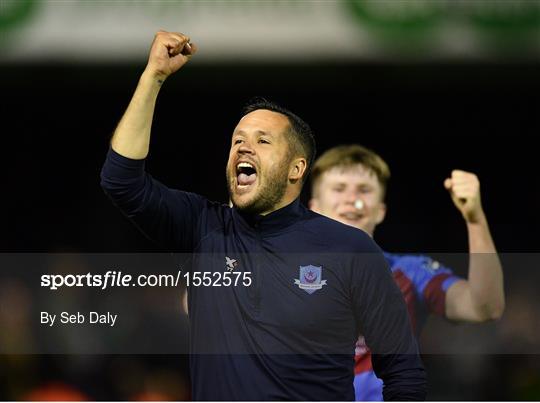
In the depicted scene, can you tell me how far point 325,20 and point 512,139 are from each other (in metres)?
2.45

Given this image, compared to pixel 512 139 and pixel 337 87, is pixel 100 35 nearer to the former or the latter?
pixel 337 87

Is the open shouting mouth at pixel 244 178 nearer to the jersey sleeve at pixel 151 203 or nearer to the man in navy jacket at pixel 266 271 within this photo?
the man in navy jacket at pixel 266 271

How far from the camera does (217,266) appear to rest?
2.96m

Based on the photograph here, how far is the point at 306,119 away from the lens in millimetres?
7754

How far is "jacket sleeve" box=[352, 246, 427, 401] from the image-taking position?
117 inches

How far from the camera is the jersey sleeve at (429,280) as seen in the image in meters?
3.91

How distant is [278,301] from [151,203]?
0.48 meters

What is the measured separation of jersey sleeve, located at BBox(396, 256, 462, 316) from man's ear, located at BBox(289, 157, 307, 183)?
1.08m

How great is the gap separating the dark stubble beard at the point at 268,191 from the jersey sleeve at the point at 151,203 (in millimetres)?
156

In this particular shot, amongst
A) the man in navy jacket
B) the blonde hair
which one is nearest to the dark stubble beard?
the man in navy jacket

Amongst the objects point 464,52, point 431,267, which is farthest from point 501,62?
point 431,267

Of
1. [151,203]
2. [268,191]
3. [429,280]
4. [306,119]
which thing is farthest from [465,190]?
[306,119]

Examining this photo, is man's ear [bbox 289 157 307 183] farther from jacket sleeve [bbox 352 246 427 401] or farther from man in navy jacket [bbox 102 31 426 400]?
jacket sleeve [bbox 352 246 427 401]

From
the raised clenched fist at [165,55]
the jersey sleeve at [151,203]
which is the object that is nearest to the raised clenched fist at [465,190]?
the jersey sleeve at [151,203]
